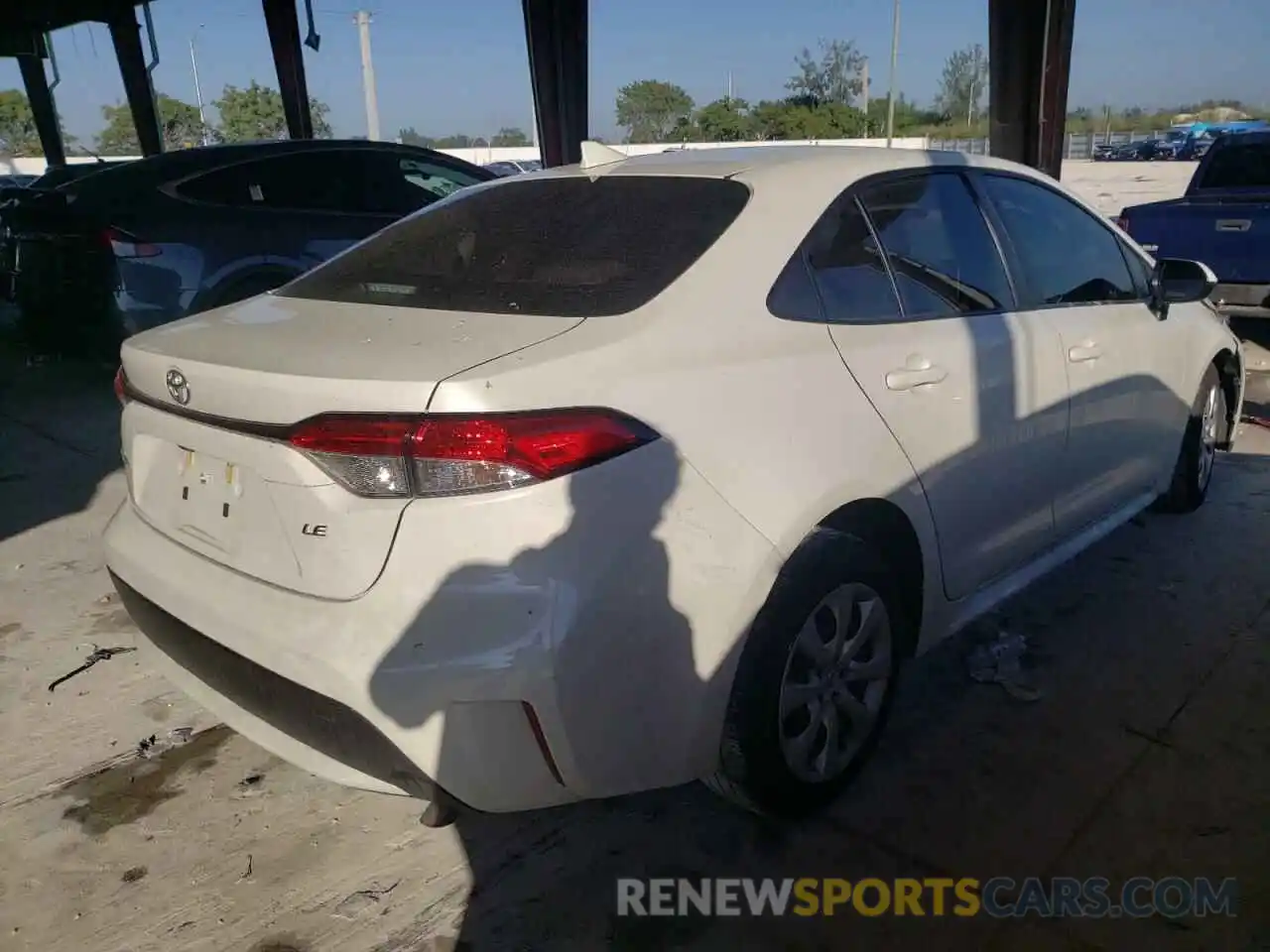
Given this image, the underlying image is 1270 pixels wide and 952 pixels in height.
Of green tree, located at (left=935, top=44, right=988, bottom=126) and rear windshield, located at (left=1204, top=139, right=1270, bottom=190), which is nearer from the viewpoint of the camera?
rear windshield, located at (left=1204, top=139, right=1270, bottom=190)

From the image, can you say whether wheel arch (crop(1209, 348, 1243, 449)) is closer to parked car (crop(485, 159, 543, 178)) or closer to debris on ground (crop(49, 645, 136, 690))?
parked car (crop(485, 159, 543, 178))

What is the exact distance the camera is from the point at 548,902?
2.25m

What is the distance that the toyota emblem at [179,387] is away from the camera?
2115 millimetres

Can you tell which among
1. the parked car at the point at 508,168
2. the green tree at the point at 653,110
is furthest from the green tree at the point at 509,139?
the parked car at the point at 508,168

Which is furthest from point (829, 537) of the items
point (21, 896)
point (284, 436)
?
point (21, 896)

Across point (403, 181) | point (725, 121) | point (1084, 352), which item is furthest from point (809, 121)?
point (1084, 352)

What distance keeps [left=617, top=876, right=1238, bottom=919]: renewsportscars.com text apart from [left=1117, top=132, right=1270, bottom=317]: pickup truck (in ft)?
20.3

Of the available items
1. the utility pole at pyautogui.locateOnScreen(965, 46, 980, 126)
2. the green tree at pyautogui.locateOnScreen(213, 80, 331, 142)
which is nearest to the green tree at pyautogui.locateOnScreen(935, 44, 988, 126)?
the utility pole at pyautogui.locateOnScreen(965, 46, 980, 126)

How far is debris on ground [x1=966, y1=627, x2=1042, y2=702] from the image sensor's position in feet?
10.0

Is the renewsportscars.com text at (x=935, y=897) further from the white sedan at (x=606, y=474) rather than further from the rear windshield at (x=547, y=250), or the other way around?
the rear windshield at (x=547, y=250)

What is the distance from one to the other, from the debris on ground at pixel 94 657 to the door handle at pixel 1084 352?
328cm

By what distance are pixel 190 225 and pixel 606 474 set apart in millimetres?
5714

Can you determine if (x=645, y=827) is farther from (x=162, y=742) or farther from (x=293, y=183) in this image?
(x=293, y=183)

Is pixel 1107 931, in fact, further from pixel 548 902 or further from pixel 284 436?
pixel 284 436
